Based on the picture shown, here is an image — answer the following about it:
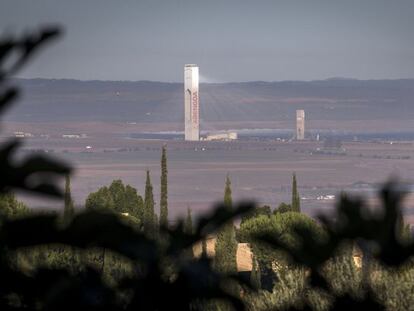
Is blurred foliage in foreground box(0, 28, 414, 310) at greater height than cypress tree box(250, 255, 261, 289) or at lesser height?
greater

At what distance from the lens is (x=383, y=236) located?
→ 4.48 feet

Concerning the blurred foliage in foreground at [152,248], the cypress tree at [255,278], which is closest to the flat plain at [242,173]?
the cypress tree at [255,278]

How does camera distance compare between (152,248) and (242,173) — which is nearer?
(152,248)

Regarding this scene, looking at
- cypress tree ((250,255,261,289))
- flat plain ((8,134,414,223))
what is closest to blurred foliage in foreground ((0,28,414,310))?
cypress tree ((250,255,261,289))

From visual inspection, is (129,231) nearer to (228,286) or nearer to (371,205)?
(228,286)

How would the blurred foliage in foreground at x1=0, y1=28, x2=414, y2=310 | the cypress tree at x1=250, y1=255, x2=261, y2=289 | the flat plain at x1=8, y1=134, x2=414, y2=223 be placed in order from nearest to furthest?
the blurred foliage in foreground at x1=0, y1=28, x2=414, y2=310
the cypress tree at x1=250, y1=255, x2=261, y2=289
the flat plain at x1=8, y1=134, x2=414, y2=223

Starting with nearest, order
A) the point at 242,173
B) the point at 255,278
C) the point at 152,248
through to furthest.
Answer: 1. the point at 152,248
2. the point at 255,278
3. the point at 242,173

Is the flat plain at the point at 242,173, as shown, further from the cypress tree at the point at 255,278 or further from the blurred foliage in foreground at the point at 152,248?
the blurred foliage in foreground at the point at 152,248

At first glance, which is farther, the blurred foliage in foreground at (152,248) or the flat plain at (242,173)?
the flat plain at (242,173)

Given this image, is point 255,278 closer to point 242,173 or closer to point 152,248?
point 152,248

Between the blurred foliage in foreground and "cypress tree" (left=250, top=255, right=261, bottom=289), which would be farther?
"cypress tree" (left=250, top=255, right=261, bottom=289)

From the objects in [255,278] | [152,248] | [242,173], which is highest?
[152,248]

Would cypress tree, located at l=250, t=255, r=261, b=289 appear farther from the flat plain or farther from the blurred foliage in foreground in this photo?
the flat plain

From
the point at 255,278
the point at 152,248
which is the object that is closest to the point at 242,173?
the point at 255,278
